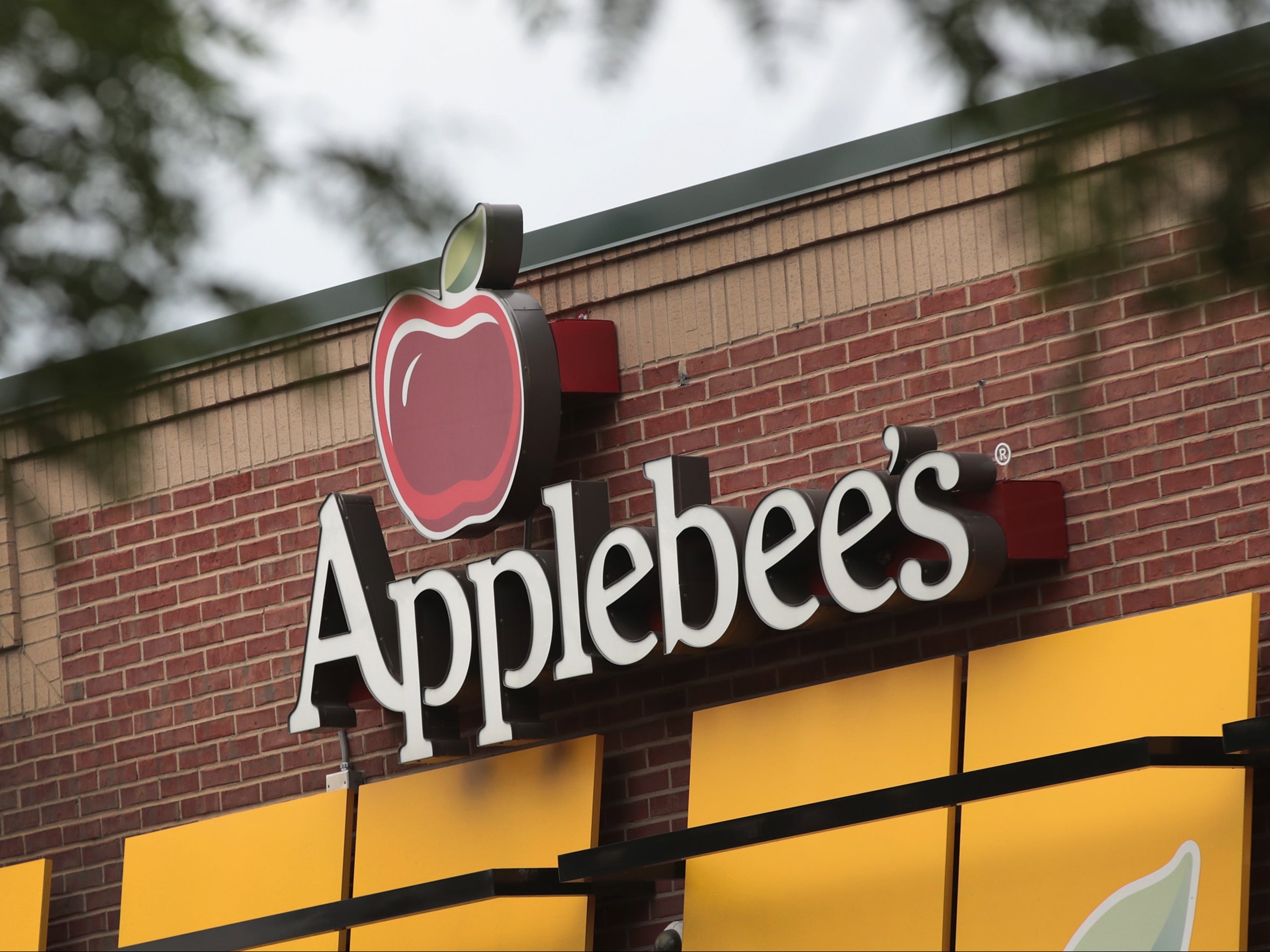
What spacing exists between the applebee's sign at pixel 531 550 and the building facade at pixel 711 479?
0.29m

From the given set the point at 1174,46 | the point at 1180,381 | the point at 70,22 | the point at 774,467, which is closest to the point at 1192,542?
the point at 1180,381

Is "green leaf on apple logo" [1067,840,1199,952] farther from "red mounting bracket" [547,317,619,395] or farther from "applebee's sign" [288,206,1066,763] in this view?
"red mounting bracket" [547,317,619,395]

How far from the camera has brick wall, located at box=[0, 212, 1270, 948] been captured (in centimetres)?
602

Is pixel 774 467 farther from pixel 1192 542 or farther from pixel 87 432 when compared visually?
pixel 87 432

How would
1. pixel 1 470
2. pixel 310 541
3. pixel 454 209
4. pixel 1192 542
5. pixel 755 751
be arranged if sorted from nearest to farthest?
1. pixel 454 209
2. pixel 1 470
3. pixel 1192 542
4. pixel 755 751
5. pixel 310 541

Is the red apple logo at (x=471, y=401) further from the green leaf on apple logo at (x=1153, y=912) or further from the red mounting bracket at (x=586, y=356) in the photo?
the green leaf on apple logo at (x=1153, y=912)

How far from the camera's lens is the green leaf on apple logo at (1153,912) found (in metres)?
5.51

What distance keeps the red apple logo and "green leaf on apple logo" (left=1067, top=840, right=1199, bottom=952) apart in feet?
9.35

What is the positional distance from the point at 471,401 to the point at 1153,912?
344cm

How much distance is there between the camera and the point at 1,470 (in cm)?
211

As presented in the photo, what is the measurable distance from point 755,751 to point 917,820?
2.39 feet

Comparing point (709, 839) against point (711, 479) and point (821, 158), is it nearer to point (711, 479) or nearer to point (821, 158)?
point (711, 479)

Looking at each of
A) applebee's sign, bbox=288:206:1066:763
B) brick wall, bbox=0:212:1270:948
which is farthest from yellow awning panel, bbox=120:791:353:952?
applebee's sign, bbox=288:206:1066:763

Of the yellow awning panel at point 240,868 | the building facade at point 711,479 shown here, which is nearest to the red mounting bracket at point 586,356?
the building facade at point 711,479
